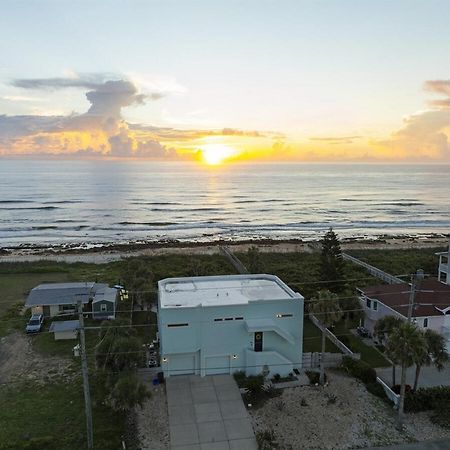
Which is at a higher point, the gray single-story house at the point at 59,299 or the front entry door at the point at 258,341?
the front entry door at the point at 258,341

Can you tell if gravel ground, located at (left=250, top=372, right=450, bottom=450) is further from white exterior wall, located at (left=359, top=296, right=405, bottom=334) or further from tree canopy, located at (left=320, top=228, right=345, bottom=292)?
tree canopy, located at (left=320, top=228, right=345, bottom=292)

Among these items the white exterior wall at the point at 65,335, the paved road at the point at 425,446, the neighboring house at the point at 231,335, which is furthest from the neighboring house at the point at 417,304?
the white exterior wall at the point at 65,335

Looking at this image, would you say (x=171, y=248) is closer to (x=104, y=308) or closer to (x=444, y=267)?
(x=104, y=308)

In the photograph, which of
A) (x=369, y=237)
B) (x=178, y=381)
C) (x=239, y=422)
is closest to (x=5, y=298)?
(x=178, y=381)

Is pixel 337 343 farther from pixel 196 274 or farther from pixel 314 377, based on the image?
pixel 196 274

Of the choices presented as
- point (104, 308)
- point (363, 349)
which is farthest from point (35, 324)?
point (363, 349)

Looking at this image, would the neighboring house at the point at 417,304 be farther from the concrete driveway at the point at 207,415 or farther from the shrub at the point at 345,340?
the concrete driveway at the point at 207,415
